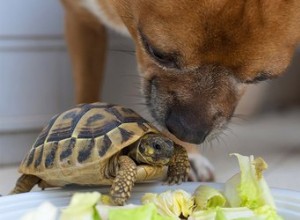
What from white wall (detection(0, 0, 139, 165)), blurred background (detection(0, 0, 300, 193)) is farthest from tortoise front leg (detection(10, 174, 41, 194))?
white wall (detection(0, 0, 139, 165))

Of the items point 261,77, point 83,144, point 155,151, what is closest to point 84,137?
point 83,144

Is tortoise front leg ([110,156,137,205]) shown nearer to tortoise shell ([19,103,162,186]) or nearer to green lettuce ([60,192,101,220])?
tortoise shell ([19,103,162,186])

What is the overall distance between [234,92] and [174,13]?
23 cm

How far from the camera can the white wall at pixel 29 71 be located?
188 cm

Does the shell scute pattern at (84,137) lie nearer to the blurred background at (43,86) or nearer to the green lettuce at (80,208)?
the green lettuce at (80,208)

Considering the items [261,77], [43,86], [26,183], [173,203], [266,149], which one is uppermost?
[261,77]

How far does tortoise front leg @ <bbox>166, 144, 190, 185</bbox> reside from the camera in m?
1.14

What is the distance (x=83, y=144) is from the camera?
1.04m

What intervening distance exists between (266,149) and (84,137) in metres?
1.11

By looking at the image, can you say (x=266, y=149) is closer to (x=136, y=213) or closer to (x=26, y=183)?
(x=26, y=183)

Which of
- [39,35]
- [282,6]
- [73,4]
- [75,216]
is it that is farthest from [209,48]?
[39,35]

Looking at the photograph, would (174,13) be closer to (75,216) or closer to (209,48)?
(209,48)

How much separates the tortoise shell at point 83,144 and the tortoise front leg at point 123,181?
0.10 ft

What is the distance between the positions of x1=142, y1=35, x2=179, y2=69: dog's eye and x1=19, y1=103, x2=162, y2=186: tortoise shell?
127 mm
